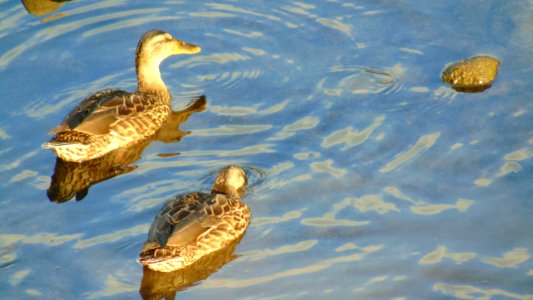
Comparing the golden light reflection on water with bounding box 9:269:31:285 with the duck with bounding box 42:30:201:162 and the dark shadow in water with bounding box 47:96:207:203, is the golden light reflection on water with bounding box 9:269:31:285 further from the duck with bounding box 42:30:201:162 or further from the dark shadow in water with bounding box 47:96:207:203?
the duck with bounding box 42:30:201:162

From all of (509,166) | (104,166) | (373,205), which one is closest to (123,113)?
(104,166)

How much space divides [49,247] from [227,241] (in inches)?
58.5

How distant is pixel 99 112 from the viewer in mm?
10430

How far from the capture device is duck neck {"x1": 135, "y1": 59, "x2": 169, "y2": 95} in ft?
37.1

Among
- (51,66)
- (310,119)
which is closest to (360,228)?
(310,119)

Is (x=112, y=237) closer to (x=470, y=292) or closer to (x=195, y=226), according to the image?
(x=195, y=226)

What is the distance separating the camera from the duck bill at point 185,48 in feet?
37.8

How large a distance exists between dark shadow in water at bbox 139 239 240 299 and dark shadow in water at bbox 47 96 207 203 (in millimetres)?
1470

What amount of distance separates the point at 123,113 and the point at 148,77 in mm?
798

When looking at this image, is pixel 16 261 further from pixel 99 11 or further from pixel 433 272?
pixel 99 11

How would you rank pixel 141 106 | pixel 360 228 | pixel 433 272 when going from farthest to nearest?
pixel 141 106 < pixel 360 228 < pixel 433 272

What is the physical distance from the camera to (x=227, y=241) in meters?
8.75

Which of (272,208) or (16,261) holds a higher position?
(272,208)

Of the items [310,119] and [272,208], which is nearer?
[272,208]
